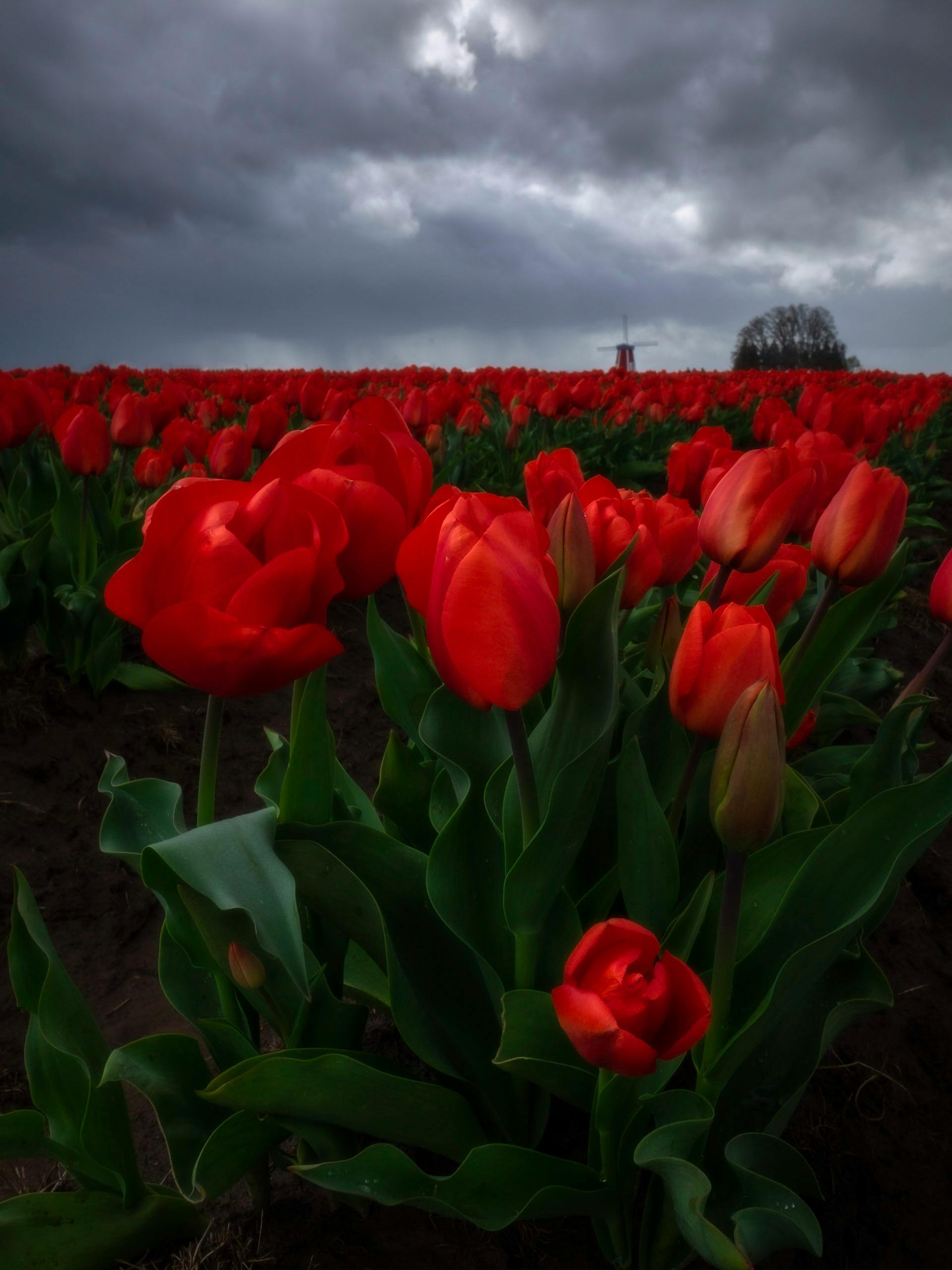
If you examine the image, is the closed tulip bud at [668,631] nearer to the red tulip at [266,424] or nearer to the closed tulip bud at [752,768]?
the closed tulip bud at [752,768]

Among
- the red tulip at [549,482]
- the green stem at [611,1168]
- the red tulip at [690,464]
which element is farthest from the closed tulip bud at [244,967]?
the red tulip at [690,464]

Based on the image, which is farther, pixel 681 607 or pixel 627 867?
pixel 681 607

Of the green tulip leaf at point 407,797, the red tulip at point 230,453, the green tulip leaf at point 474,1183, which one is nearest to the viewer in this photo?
the green tulip leaf at point 474,1183

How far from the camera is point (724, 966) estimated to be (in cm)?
98

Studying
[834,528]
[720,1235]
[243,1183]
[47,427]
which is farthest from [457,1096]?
[47,427]

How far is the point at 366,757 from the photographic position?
3.34 meters

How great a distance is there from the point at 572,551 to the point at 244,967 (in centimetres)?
66

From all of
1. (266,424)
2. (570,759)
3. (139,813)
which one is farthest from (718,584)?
(266,424)

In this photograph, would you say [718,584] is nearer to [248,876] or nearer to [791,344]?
[248,876]

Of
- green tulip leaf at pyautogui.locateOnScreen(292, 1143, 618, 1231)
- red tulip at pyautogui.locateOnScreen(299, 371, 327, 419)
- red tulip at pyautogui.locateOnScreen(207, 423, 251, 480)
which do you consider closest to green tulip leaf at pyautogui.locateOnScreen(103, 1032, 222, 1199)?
green tulip leaf at pyautogui.locateOnScreen(292, 1143, 618, 1231)

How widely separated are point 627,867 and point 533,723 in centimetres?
34

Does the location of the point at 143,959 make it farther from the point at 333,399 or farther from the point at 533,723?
the point at 333,399

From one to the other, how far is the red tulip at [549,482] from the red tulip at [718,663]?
17.9 inches

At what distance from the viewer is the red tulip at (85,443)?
2.77 m
